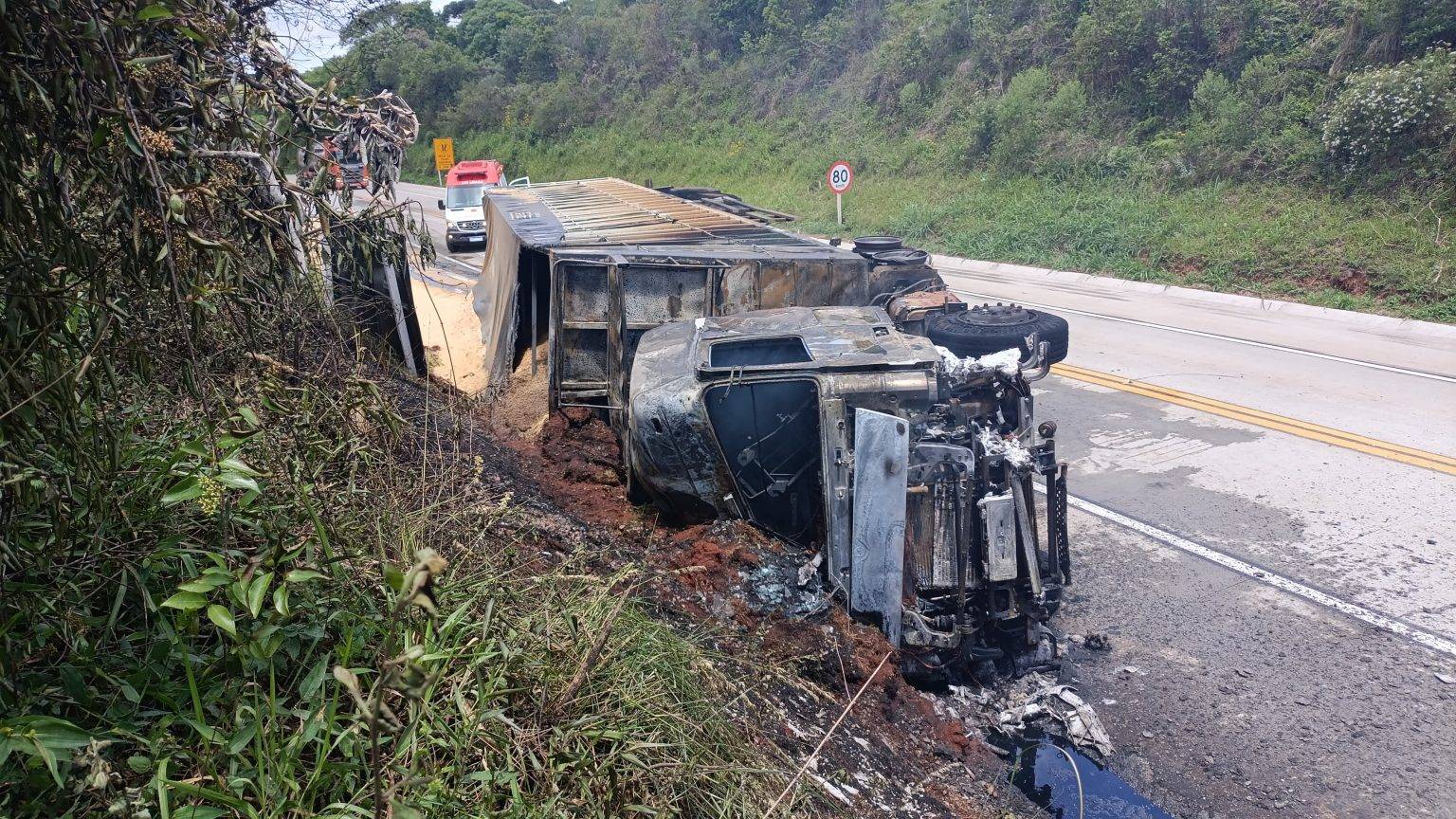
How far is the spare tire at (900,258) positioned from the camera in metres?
10.1

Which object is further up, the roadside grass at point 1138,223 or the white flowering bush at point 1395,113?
the white flowering bush at point 1395,113

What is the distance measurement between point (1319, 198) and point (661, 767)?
18168 mm

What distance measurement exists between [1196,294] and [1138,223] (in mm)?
3221

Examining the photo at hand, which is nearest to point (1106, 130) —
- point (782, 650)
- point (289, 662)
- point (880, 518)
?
point (880, 518)

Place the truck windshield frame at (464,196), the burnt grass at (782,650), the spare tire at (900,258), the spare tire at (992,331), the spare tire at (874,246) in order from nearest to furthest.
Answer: the burnt grass at (782,650) → the spare tire at (992,331) → the spare tire at (900,258) → the spare tire at (874,246) → the truck windshield frame at (464,196)

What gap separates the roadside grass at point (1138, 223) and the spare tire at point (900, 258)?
8.18 meters

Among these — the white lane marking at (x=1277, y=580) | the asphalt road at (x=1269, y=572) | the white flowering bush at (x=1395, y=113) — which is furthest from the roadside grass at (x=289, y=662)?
the white flowering bush at (x=1395, y=113)

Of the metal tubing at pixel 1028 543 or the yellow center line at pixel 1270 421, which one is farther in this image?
the yellow center line at pixel 1270 421

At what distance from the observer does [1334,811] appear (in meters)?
4.48

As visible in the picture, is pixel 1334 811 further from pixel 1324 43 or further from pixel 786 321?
pixel 1324 43

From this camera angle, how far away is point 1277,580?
646cm

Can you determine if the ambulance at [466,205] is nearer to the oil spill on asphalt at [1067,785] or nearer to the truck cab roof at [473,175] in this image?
the truck cab roof at [473,175]

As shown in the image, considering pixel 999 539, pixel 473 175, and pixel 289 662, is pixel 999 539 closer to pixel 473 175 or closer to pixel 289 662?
pixel 289 662

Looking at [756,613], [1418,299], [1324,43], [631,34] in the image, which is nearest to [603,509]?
[756,613]
